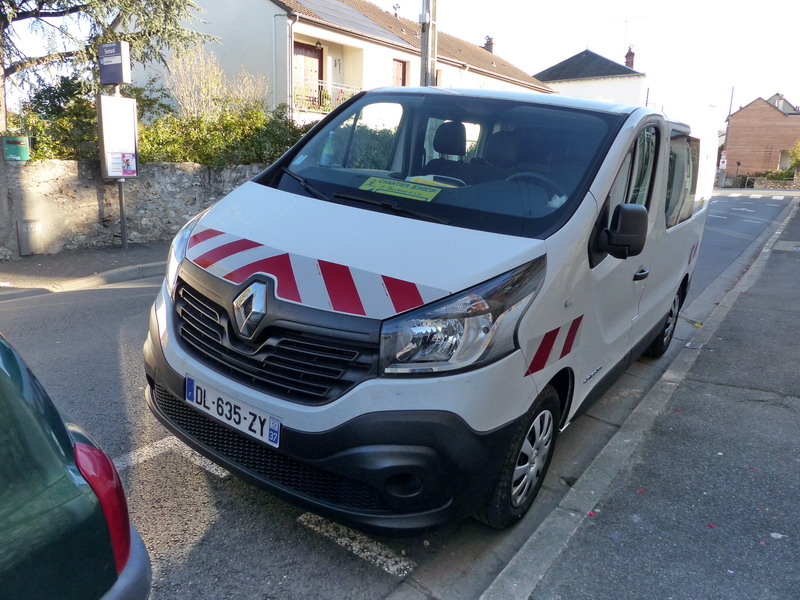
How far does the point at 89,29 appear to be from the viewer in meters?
14.6

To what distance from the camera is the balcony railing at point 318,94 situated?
22531mm

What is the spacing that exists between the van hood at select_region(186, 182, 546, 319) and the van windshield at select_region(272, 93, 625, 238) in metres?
0.17

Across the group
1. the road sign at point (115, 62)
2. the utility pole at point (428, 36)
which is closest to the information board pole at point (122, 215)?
the road sign at point (115, 62)

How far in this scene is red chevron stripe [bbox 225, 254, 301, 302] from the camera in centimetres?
249

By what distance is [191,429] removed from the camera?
285 centimetres

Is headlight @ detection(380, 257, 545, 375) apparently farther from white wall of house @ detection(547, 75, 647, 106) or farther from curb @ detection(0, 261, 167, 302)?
white wall of house @ detection(547, 75, 647, 106)

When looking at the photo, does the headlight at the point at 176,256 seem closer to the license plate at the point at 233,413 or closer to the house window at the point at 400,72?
the license plate at the point at 233,413

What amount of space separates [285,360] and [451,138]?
71.3 inches

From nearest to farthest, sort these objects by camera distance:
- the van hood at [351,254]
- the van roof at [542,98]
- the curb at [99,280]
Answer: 1. the van hood at [351,254]
2. the van roof at [542,98]
3. the curb at [99,280]

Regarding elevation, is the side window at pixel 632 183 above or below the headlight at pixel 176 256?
above

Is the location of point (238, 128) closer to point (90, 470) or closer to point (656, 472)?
point (656, 472)

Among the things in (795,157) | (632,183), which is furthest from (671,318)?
(795,157)

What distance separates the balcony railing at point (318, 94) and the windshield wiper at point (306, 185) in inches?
765

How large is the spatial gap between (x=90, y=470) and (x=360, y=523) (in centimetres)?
119
